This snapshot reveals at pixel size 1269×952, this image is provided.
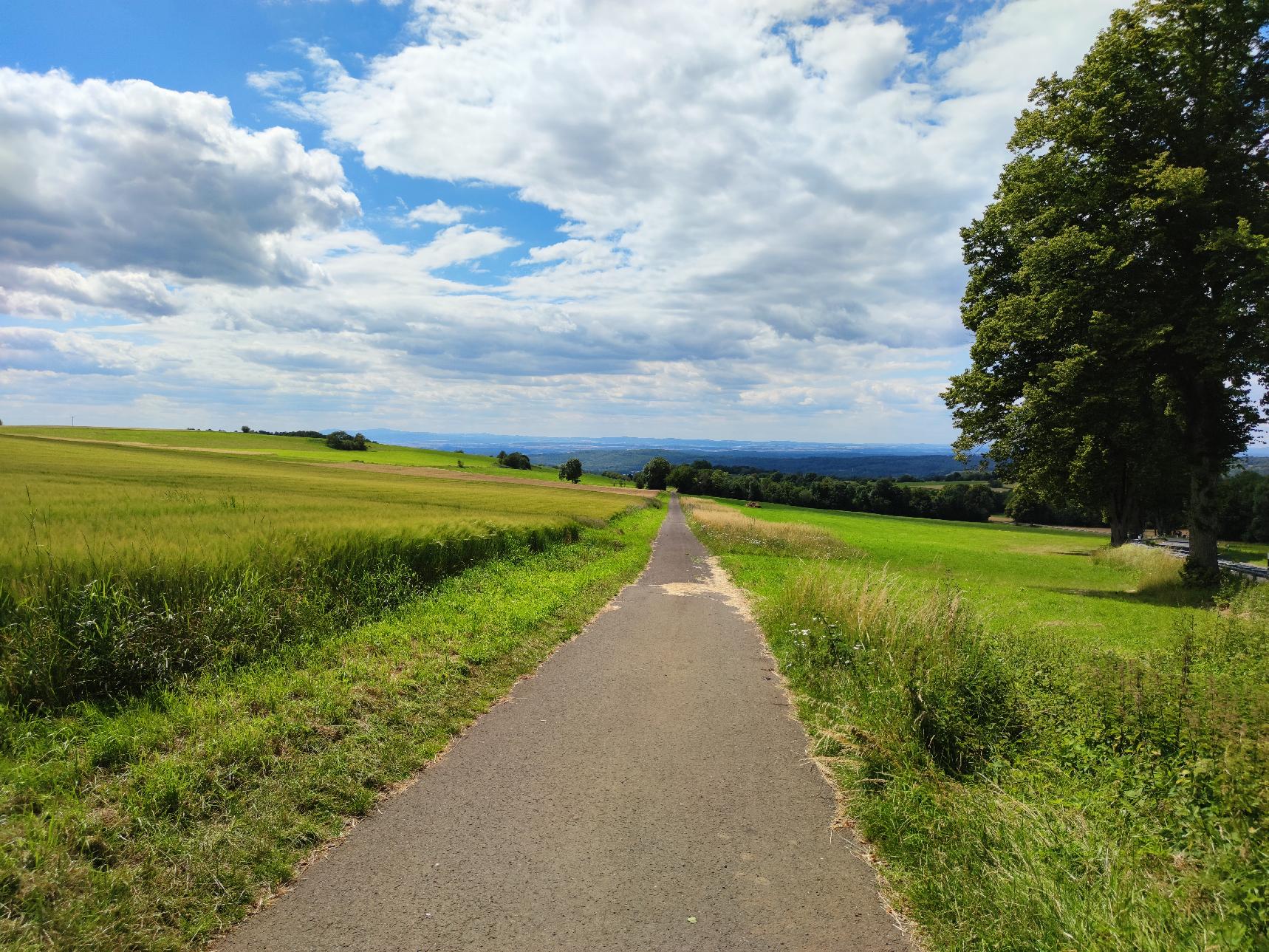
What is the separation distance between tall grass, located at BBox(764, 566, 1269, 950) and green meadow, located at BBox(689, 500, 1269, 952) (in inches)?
0.6

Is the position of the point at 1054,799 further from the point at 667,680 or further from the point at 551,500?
the point at 551,500

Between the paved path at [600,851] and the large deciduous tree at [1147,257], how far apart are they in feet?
54.1

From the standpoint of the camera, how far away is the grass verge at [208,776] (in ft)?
10.1

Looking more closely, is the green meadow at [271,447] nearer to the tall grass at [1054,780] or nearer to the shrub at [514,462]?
the shrub at [514,462]

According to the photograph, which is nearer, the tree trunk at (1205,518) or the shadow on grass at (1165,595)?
the shadow on grass at (1165,595)

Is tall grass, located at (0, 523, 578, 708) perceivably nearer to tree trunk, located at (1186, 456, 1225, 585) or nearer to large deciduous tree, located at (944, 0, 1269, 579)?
large deciduous tree, located at (944, 0, 1269, 579)

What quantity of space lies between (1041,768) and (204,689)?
25.7ft

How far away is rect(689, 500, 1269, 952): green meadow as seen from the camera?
3.02 m

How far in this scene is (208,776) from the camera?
432 centimetres

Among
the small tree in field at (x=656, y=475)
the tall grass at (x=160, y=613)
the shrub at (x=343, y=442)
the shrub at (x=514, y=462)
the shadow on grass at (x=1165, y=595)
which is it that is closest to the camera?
the tall grass at (x=160, y=613)

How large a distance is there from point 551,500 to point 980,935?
35273mm

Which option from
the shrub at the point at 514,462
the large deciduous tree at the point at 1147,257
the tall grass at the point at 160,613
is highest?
the large deciduous tree at the point at 1147,257

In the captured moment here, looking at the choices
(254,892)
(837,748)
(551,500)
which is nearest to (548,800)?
(254,892)

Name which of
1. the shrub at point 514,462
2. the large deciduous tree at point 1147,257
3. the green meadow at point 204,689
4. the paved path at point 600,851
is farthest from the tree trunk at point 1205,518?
the shrub at point 514,462
